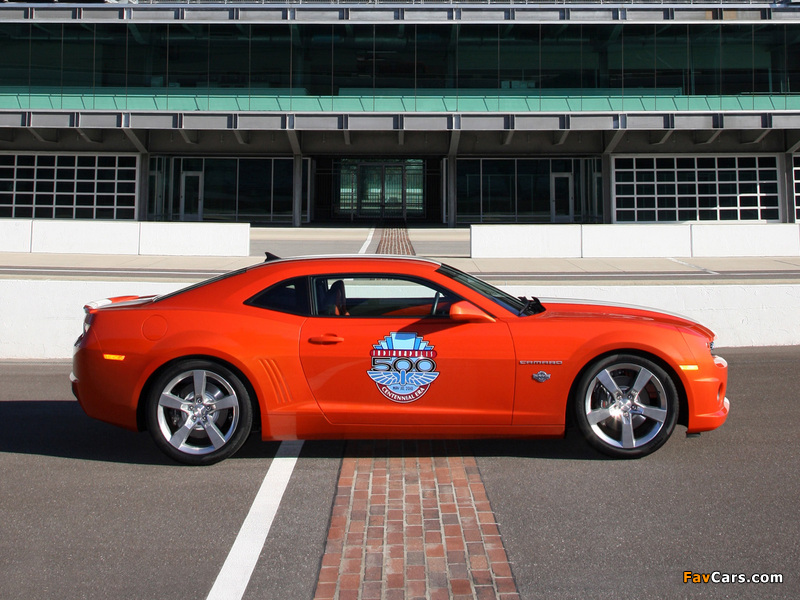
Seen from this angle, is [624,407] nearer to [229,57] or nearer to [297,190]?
[229,57]

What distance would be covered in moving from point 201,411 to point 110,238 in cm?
1602

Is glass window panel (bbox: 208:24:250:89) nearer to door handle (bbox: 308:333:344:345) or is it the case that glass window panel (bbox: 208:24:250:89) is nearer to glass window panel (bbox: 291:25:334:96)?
glass window panel (bbox: 291:25:334:96)

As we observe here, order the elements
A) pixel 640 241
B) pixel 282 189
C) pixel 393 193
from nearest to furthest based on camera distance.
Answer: pixel 640 241, pixel 282 189, pixel 393 193

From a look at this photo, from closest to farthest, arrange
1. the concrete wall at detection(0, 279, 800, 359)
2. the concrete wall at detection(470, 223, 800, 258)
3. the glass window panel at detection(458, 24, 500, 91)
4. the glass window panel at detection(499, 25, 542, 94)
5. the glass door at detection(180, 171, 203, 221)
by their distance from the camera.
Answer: the concrete wall at detection(0, 279, 800, 359), the concrete wall at detection(470, 223, 800, 258), the glass window panel at detection(499, 25, 542, 94), the glass window panel at detection(458, 24, 500, 91), the glass door at detection(180, 171, 203, 221)

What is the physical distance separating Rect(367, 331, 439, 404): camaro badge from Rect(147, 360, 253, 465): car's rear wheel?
891mm

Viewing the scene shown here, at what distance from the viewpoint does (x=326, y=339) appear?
4820mm

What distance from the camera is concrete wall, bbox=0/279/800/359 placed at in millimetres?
8969

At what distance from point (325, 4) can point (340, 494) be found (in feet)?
101

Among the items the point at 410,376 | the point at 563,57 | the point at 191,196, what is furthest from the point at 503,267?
the point at 191,196

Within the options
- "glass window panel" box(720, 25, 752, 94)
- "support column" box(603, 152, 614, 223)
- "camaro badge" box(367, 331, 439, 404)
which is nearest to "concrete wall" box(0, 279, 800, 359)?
"camaro badge" box(367, 331, 439, 404)

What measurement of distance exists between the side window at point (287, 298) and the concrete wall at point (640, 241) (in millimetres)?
14547

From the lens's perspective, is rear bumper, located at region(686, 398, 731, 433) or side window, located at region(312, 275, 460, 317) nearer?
rear bumper, located at region(686, 398, 731, 433)

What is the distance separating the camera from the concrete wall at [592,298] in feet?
29.4

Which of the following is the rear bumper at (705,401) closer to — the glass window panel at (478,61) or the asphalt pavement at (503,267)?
the asphalt pavement at (503,267)
